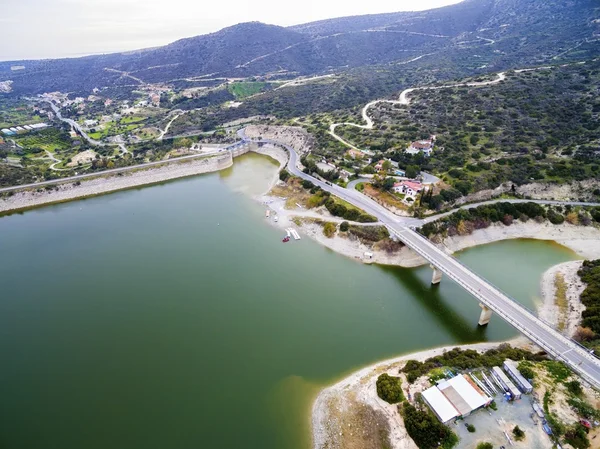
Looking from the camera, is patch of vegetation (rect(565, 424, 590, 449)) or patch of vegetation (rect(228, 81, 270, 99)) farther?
patch of vegetation (rect(228, 81, 270, 99))

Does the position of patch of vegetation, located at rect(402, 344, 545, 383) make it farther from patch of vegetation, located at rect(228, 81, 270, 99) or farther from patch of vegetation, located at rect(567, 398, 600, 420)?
patch of vegetation, located at rect(228, 81, 270, 99)

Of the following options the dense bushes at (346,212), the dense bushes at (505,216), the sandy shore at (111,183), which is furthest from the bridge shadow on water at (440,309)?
the sandy shore at (111,183)

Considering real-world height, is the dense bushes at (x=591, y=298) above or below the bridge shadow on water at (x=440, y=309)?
above

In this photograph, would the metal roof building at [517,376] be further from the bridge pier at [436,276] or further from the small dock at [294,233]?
the small dock at [294,233]

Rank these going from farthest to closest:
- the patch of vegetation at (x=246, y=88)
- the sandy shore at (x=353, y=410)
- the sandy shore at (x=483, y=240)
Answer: the patch of vegetation at (x=246, y=88), the sandy shore at (x=483, y=240), the sandy shore at (x=353, y=410)

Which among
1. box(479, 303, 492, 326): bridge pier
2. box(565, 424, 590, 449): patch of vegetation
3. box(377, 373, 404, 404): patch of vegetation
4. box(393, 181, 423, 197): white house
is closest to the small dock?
box(393, 181, 423, 197): white house
